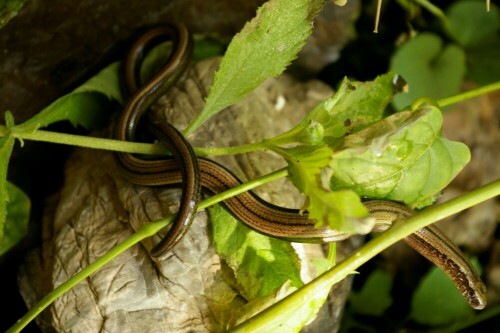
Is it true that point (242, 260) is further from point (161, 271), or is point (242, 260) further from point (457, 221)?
point (457, 221)

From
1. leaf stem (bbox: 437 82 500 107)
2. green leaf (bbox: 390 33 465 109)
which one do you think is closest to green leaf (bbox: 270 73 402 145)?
leaf stem (bbox: 437 82 500 107)

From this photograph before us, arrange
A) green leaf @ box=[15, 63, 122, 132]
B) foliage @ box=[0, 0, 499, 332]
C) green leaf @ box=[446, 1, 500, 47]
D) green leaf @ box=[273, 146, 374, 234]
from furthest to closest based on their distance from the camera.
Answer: green leaf @ box=[446, 1, 500, 47] → green leaf @ box=[15, 63, 122, 132] → foliage @ box=[0, 0, 499, 332] → green leaf @ box=[273, 146, 374, 234]

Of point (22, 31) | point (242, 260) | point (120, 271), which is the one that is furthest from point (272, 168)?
point (22, 31)

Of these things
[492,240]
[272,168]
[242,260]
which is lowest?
[242,260]

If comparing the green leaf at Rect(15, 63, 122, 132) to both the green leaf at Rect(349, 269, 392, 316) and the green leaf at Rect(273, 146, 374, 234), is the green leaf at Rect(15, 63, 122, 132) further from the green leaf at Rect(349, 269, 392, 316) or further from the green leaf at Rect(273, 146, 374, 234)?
the green leaf at Rect(349, 269, 392, 316)

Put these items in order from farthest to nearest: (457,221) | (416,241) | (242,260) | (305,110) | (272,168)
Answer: (457,221), (305,110), (272,168), (416,241), (242,260)

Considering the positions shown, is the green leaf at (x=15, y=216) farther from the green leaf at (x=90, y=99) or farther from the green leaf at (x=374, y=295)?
the green leaf at (x=374, y=295)

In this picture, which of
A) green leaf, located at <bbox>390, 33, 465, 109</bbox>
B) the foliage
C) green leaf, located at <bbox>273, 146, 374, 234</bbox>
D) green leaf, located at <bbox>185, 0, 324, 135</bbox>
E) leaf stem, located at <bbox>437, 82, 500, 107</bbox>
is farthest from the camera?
green leaf, located at <bbox>390, 33, 465, 109</bbox>
